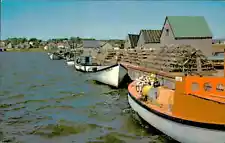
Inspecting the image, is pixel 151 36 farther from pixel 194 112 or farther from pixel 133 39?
pixel 194 112

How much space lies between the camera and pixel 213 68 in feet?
67.7

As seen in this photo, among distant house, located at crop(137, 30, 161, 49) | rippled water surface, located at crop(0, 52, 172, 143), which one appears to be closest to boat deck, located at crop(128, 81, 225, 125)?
rippled water surface, located at crop(0, 52, 172, 143)

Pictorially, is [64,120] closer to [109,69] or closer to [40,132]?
[40,132]

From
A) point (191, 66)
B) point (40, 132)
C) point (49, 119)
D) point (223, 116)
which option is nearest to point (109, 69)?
point (191, 66)

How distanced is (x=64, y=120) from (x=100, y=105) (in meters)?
3.54

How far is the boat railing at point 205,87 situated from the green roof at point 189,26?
2727cm

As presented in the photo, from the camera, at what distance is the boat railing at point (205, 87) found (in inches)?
313

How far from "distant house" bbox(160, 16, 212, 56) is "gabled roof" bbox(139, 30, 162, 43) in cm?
418

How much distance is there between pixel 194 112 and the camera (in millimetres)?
7562

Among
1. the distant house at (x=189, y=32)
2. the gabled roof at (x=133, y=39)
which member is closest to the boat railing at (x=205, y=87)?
the distant house at (x=189, y=32)

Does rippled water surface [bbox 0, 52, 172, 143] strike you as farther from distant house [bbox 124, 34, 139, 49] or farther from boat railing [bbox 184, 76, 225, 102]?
distant house [bbox 124, 34, 139, 49]

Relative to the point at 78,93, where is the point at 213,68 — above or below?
above

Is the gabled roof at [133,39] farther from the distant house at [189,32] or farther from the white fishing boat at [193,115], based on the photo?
the white fishing boat at [193,115]

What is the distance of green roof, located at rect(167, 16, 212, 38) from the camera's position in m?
35.8
